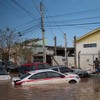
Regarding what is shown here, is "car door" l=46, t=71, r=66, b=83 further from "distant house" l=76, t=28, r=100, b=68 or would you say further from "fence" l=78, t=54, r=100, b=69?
"fence" l=78, t=54, r=100, b=69

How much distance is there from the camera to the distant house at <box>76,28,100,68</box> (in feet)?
125

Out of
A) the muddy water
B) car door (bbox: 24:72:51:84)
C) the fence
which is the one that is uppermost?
the fence

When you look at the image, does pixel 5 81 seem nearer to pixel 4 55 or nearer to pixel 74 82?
pixel 74 82

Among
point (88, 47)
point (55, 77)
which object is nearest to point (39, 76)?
point (55, 77)

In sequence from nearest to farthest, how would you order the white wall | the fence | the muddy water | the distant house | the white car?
the muddy water
the white car
the fence
the white wall
the distant house

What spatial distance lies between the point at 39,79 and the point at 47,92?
2.35 meters

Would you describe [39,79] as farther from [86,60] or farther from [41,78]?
[86,60]

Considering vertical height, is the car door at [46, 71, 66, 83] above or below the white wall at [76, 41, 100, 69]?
below

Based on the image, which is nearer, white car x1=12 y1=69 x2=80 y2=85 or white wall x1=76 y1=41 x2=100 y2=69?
white car x1=12 y1=69 x2=80 y2=85

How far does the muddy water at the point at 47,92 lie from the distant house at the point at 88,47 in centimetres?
1818

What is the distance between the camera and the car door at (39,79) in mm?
19359

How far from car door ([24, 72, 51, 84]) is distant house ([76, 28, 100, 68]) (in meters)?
17.8

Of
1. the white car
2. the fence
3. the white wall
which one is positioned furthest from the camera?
the white wall

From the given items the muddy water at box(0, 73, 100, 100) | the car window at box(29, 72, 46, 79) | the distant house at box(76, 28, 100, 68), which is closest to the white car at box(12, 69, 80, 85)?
the car window at box(29, 72, 46, 79)
